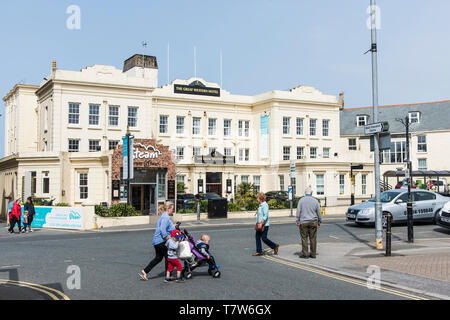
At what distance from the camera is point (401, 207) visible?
20875 millimetres

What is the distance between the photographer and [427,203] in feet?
70.3

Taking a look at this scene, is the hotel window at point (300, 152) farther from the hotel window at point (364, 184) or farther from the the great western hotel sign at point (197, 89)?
the the great western hotel sign at point (197, 89)

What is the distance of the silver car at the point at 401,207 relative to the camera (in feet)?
67.9

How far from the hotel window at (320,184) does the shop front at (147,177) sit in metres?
15.9

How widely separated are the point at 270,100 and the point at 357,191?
12753 mm

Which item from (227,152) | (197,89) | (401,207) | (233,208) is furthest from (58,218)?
(227,152)

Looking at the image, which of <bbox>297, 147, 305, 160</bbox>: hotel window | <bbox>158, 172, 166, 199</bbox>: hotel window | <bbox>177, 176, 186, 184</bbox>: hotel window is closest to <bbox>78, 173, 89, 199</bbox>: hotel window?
<bbox>158, 172, 166, 199</bbox>: hotel window

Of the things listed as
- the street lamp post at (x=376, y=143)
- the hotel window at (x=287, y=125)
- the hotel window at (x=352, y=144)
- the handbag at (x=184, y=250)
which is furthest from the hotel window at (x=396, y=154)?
the handbag at (x=184, y=250)

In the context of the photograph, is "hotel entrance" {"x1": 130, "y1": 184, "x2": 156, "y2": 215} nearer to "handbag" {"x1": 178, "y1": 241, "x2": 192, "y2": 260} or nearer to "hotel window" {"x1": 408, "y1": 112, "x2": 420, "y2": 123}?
"handbag" {"x1": 178, "y1": 241, "x2": 192, "y2": 260}

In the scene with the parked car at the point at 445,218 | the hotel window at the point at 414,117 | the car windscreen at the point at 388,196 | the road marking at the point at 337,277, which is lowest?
the road marking at the point at 337,277

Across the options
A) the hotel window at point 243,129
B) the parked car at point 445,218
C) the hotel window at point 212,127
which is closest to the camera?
the parked car at point 445,218

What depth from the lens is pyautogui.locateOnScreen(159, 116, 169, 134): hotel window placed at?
4434 centimetres
